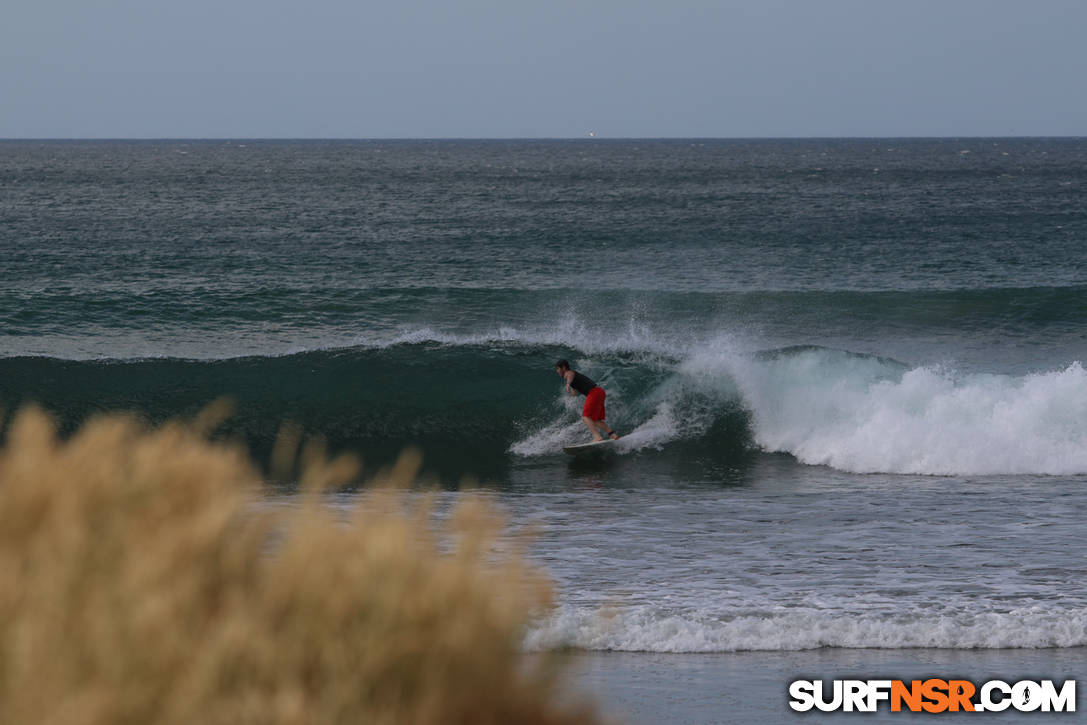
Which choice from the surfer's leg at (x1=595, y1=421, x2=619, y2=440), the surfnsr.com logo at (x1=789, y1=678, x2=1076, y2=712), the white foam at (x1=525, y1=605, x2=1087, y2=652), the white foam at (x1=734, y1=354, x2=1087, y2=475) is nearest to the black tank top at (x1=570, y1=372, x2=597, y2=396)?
the surfer's leg at (x1=595, y1=421, x2=619, y2=440)

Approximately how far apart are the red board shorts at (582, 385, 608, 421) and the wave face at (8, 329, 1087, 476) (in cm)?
67

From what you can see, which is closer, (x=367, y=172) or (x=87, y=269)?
(x=87, y=269)

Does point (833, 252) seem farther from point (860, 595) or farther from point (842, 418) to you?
point (860, 595)

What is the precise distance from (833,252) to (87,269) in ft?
78.0

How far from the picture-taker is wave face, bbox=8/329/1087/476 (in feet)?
51.4

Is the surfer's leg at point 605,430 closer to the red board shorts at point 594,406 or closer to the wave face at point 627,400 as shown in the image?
the red board shorts at point 594,406

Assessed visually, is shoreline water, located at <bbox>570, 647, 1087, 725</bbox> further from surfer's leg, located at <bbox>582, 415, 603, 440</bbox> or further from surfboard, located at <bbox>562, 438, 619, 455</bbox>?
surfboard, located at <bbox>562, 438, 619, 455</bbox>

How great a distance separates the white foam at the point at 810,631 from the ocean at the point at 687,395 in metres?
0.02

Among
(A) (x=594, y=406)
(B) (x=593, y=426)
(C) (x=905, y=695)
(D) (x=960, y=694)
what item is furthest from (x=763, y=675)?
(A) (x=594, y=406)

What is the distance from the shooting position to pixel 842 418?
56.2ft

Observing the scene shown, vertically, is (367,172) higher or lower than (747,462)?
higher

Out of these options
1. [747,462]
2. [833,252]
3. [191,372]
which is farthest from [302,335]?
[833,252]

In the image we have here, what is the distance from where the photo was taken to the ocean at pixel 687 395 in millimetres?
8094

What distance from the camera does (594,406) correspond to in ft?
53.6
